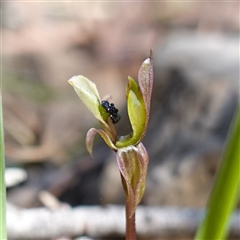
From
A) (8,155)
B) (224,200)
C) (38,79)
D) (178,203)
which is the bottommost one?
(224,200)

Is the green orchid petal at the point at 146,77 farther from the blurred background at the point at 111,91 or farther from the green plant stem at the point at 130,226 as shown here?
the blurred background at the point at 111,91

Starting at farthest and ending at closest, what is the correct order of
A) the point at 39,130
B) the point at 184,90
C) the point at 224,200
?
the point at 39,130, the point at 184,90, the point at 224,200

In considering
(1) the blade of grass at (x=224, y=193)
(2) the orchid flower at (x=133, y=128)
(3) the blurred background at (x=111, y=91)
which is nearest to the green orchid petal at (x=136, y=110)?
(2) the orchid flower at (x=133, y=128)

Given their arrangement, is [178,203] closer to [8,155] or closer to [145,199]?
[145,199]

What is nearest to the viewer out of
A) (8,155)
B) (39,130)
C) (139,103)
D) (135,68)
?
(139,103)

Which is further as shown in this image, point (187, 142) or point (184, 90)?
point (184, 90)

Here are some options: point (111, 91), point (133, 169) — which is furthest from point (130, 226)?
point (111, 91)

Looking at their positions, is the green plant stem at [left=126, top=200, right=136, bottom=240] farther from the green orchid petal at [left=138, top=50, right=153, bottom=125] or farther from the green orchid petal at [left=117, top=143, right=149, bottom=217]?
the green orchid petal at [left=138, top=50, right=153, bottom=125]

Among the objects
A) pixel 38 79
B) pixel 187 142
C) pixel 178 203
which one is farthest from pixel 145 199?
pixel 38 79

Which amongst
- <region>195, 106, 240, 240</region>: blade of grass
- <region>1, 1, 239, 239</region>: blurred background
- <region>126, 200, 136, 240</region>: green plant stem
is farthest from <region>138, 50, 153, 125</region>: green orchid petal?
<region>1, 1, 239, 239</region>: blurred background
